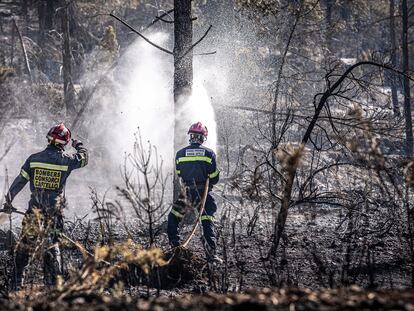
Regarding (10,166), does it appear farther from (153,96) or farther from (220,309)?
(220,309)

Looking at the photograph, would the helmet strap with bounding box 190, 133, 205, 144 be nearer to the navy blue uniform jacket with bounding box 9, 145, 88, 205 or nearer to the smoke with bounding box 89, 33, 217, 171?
A: the navy blue uniform jacket with bounding box 9, 145, 88, 205

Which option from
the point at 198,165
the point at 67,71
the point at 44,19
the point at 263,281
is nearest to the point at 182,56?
the point at 198,165

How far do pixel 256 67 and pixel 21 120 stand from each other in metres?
8.15

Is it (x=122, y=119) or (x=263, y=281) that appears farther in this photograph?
(x=122, y=119)

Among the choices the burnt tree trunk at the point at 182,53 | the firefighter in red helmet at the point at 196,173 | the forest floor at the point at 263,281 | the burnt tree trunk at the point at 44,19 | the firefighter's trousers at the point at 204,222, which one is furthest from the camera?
the burnt tree trunk at the point at 44,19

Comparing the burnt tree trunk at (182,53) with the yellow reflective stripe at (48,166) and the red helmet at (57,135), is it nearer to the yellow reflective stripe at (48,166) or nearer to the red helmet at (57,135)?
the red helmet at (57,135)

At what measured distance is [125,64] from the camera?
25.0m

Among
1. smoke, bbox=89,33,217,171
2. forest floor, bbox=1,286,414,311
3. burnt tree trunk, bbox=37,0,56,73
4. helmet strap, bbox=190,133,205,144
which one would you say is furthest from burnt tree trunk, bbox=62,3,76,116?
forest floor, bbox=1,286,414,311

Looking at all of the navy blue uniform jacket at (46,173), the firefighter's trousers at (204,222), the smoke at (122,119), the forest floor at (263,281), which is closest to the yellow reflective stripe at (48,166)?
the navy blue uniform jacket at (46,173)

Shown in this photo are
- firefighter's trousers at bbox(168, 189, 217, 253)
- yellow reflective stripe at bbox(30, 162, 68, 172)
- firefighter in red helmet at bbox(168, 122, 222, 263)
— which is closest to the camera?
yellow reflective stripe at bbox(30, 162, 68, 172)

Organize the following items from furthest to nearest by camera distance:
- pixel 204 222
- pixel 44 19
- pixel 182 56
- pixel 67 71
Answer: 1. pixel 44 19
2. pixel 67 71
3. pixel 182 56
4. pixel 204 222

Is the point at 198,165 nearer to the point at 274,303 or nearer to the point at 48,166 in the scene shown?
the point at 48,166

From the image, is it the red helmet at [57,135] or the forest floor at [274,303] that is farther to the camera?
the red helmet at [57,135]

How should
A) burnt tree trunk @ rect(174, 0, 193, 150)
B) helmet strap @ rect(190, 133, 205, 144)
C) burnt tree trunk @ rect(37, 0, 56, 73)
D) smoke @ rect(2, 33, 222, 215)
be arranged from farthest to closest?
1. burnt tree trunk @ rect(37, 0, 56, 73)
2. smoke @ rect(2, 33, 222, 215)
3. burnt tree trunk @ rect(174, 0, 193, 150)
4. helmet strap @ rect(190, 133, 205, 144)
